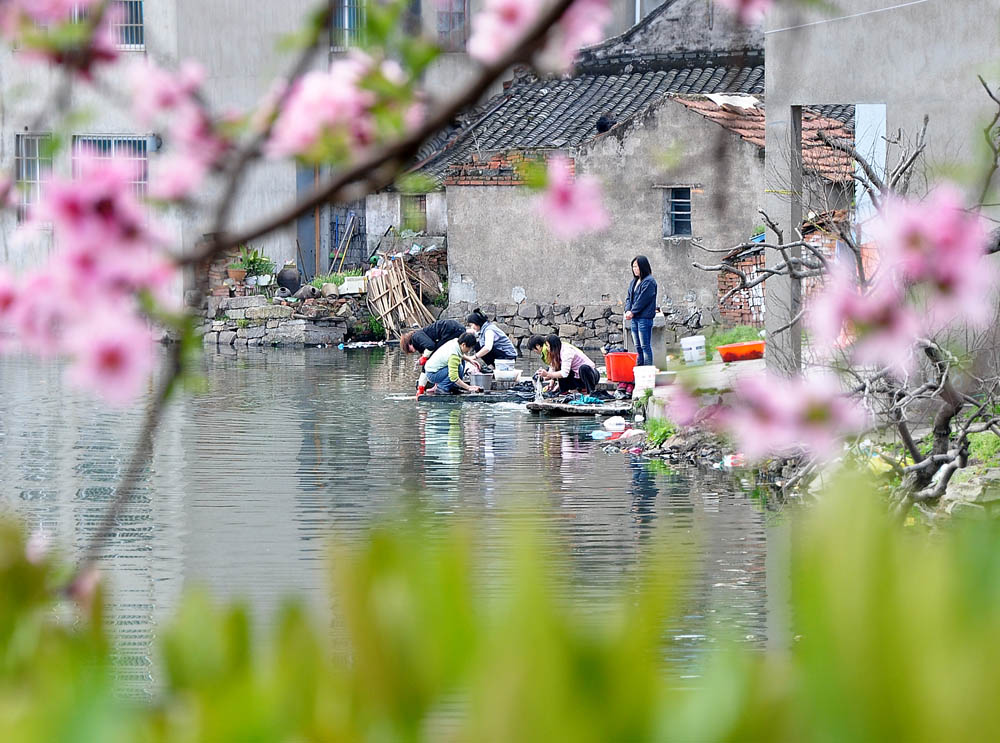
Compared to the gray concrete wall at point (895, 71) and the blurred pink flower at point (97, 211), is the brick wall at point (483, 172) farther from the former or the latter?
the blurred pink flower at point (97, 211)

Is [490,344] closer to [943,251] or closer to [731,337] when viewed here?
[731,337]

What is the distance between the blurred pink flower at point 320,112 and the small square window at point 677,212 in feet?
74.5

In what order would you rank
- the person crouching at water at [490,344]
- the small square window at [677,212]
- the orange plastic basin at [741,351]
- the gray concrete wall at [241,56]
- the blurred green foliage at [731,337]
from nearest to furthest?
the orange plastic basin at [741,351], the person crouching at water at [490,344], the blurred green foliage at [731,337], the small square window at [677,212], the gray concrete wall at [241,56]

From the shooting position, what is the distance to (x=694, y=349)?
16.2 m

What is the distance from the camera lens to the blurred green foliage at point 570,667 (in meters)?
1.22

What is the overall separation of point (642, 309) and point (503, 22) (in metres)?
15.4

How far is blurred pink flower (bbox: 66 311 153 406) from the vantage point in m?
1.94

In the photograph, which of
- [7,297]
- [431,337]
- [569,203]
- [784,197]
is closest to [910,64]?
[784,197]

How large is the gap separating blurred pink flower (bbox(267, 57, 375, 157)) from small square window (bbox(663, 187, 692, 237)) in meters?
22.7

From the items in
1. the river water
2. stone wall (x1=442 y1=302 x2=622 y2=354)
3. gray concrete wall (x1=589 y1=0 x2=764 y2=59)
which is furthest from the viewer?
gray concrete wall (x1=589 y1=0 x2=764 y2=59)

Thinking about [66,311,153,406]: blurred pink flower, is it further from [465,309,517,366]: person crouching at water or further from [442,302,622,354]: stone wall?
[442,302,622,354]: stone wall

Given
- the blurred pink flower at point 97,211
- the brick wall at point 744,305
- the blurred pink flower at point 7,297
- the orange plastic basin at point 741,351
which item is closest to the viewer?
the blurred pink flower at point 97,211

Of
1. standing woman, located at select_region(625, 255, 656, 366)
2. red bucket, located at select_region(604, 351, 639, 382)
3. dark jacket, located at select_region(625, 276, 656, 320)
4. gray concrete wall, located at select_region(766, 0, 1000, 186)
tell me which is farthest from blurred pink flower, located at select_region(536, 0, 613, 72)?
dark jacket, located at select_region(625, 276, 656, 320)

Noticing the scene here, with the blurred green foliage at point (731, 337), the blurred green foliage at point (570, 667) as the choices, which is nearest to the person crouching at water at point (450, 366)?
the blurred green foliage at point (731, 337)
